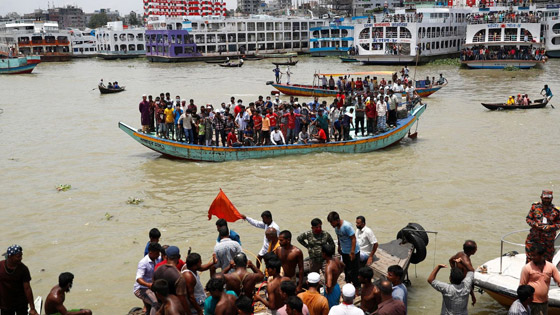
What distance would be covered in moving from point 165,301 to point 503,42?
5462 cm

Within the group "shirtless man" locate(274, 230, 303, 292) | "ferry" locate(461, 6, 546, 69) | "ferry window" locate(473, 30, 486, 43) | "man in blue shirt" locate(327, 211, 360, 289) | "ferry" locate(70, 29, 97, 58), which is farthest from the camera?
"ferry" locate(70, 29, 97, 58)

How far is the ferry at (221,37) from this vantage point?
8031 centimetres

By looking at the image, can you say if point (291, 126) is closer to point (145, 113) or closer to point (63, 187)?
point (145, 113)

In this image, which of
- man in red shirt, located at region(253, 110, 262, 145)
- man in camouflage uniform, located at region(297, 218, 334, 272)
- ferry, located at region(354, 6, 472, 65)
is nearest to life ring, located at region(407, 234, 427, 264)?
man in camouflage uniform, located at region(297, 218, 334, 272)

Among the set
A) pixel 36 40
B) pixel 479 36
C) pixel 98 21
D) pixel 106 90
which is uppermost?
pixel 98 21

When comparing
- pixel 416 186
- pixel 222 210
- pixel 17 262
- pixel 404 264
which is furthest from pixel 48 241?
pixel 416 186

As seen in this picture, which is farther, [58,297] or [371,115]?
[371,115]

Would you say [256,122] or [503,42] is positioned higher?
[503,42]

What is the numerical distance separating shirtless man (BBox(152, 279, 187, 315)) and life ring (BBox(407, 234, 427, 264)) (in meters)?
4.51

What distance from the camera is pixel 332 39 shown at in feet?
272

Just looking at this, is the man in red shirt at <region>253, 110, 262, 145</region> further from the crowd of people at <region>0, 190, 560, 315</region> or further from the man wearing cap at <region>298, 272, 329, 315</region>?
the man wearing cap at <region>298, 272, 329, 315</region>

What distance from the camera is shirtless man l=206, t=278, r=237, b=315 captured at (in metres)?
5.64

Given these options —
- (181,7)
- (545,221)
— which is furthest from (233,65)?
(181,7)

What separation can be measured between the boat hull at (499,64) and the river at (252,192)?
80.0 ft
